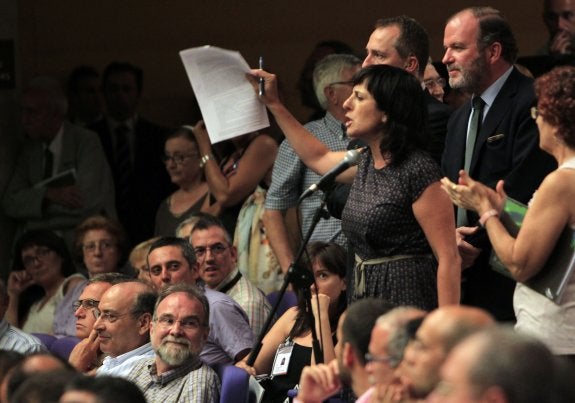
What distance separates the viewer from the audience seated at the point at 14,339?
5902mm

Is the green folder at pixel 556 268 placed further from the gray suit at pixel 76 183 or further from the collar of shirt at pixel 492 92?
the gray suit at pixel 76 183

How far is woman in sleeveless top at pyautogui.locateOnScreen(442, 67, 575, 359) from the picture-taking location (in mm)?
4133

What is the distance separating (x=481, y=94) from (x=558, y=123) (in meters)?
0.76

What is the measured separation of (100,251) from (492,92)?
286 cm

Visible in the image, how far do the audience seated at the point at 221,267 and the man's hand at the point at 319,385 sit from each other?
215cm

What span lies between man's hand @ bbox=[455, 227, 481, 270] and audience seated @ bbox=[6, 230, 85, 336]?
2776 mm

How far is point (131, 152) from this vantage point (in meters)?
7.98

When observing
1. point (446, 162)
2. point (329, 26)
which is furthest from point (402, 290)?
point (329, 26)

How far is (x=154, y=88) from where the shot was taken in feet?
28.1

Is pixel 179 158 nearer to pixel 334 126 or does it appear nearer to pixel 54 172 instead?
pixel 54 172

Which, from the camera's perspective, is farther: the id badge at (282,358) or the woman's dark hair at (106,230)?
the woman's dark hair at (106,230)

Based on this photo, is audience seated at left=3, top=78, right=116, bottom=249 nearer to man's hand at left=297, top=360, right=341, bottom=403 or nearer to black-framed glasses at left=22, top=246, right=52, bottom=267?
black-framed glasses at left=22, top=246, right=52, bottom=267

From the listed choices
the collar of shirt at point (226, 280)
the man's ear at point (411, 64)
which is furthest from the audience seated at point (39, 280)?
the man's ear at point (411, 64)

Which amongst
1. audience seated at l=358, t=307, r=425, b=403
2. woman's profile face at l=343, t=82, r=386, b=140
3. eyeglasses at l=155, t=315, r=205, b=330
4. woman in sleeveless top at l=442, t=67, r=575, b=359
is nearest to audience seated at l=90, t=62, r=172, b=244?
eyeglasses at l=155, t=315, r=205, b=330
